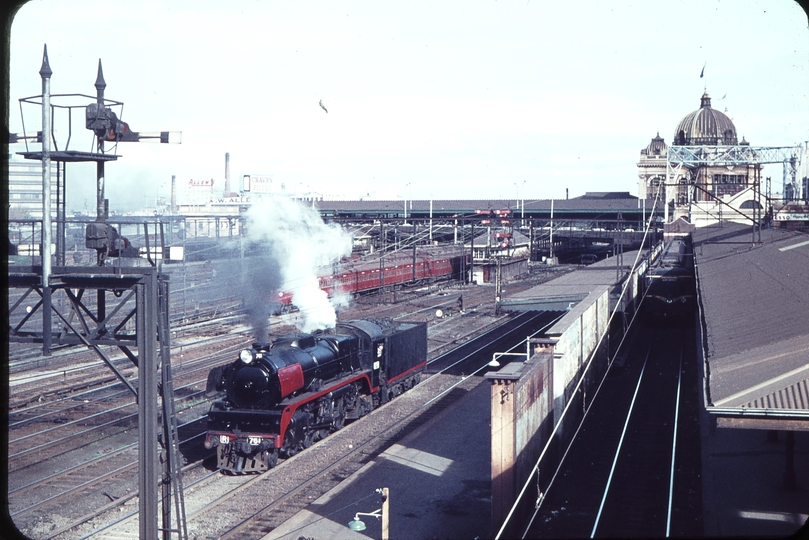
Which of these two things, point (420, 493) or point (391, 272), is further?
point (391, 272)

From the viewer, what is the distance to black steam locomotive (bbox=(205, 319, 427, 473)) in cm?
1507

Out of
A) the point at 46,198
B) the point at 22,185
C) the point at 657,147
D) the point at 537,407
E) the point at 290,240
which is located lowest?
the point at 537,407

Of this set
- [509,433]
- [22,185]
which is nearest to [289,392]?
[509,433]

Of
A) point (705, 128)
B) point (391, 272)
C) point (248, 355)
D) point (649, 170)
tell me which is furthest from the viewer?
point (649, 170)

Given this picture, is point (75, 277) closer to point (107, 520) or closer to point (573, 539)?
point (107, 520)

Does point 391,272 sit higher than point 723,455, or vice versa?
point 391,272

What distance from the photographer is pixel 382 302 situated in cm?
4341

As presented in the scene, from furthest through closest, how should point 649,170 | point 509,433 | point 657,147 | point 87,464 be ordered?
point 657,147 < point 649,170 < point 87,464 < point 509,433

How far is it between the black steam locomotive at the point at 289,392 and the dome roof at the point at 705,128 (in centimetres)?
7854

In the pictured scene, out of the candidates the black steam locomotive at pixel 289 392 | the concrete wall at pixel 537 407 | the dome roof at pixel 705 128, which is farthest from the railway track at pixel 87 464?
the dome roof at pixel 705 128

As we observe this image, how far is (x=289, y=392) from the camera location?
15.3m

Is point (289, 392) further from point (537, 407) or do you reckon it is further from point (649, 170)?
point (649, 170)

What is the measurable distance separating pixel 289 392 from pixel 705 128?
86.4m

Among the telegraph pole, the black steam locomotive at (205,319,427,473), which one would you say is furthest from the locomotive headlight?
the telegraph pole
